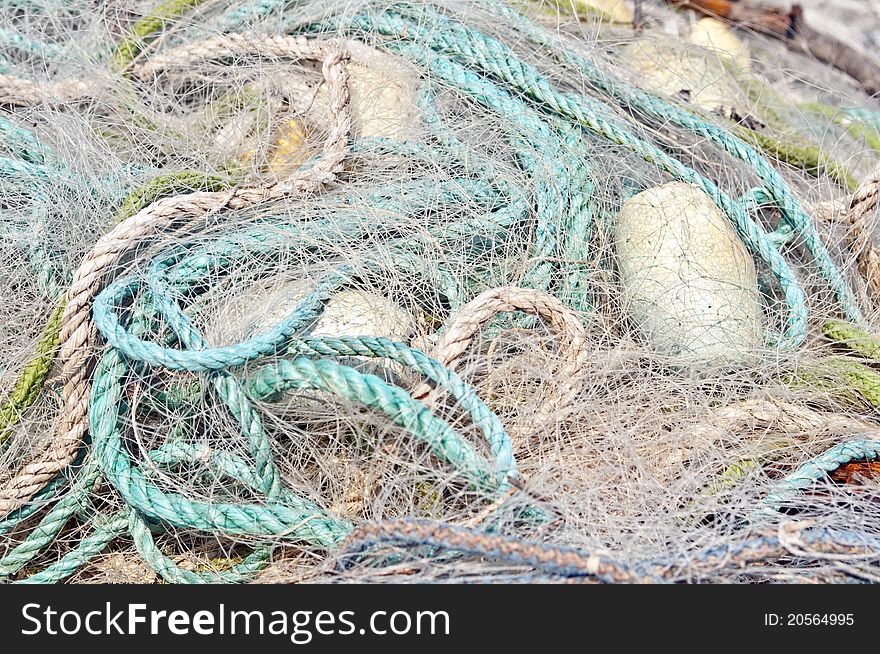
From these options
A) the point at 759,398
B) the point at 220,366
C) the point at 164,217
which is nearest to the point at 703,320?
the point at 759,398

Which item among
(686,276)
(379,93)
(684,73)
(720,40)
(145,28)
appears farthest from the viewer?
(720,40)

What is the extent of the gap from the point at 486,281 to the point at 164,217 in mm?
519

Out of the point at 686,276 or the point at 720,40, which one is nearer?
the point at 686,276

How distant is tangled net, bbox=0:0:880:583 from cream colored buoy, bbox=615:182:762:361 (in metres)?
0.01

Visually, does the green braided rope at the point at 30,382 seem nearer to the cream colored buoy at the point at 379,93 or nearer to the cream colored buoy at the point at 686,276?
the cream colored buoy at the point at 379,93

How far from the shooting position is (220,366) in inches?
45.1

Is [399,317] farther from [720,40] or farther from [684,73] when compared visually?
[720,40]

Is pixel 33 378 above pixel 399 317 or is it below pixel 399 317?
below

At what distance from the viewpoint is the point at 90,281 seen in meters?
1.22

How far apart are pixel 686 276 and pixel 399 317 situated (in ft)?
1.55

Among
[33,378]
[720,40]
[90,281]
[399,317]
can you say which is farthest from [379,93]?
[720,40]

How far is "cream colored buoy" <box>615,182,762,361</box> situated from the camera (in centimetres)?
134

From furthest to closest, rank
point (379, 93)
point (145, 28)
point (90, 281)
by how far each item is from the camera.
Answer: point (145, 28) → point (379, 93) → point (90, 281)

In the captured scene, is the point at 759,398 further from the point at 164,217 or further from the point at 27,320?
the point at 27,320
